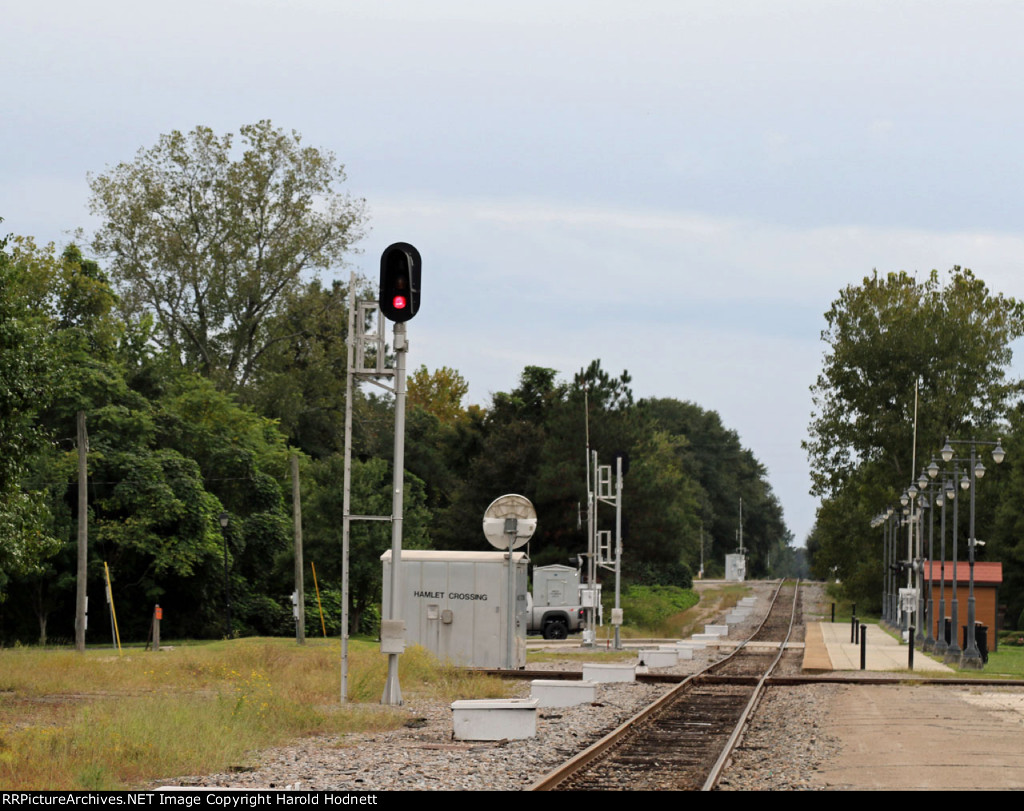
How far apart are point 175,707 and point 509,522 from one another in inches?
472

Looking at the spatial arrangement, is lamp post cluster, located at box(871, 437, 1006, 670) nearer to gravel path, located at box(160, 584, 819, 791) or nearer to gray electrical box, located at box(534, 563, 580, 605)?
gray electrical box, located at box(534, 563, 580, 605)

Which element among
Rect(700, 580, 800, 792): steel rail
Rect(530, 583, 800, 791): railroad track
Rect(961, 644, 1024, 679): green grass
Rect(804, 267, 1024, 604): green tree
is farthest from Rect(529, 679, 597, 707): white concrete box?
Rect(804, 267, 1024, 604): green tree

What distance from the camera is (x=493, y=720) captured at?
1597cm

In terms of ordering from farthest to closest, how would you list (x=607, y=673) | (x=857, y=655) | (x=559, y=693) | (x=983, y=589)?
(x=983, y=589)
(x=857, y=655)
(x=607, y=673)
(x=559, y=693)

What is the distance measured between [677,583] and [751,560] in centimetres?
6947

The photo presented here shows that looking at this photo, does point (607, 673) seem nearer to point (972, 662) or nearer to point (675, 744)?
point (675, 744)

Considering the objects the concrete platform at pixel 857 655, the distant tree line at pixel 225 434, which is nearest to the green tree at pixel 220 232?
the distant tree line at pixel 225 434

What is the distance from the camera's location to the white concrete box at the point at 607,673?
27.3 meters

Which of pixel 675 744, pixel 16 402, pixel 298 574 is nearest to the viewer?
pixel 675 744

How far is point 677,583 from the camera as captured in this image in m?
96.1

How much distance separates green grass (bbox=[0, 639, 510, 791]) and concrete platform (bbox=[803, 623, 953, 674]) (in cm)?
1360

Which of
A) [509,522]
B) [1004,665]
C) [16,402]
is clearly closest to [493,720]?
[16,402]

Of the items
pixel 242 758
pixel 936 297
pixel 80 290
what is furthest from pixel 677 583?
pixel 242 758

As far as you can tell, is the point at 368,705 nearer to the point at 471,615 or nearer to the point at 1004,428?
the point at 471,615
